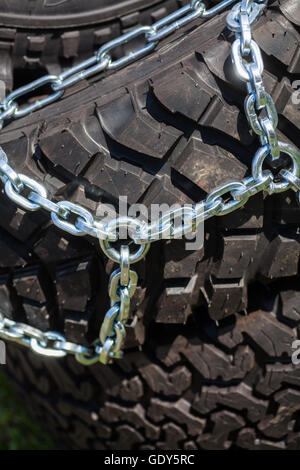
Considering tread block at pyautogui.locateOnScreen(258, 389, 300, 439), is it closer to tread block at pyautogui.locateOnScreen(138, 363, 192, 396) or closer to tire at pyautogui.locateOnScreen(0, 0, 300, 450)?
tire at pyautogui.locateOnScreen(0, 0, 300, 450)

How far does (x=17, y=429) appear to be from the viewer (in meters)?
1.93

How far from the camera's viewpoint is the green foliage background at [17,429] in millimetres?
1882

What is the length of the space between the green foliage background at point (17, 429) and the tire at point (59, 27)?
1.17m

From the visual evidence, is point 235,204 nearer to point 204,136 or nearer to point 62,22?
point 204,136

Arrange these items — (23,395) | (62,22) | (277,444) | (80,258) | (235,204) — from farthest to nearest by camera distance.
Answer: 1. (23,395)
2. (277,444)
3. (62,22)
4. (80,258)
5. (235,204)

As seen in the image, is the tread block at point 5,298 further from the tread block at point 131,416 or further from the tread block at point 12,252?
the tread block at point 131,416

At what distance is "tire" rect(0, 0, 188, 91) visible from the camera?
4.10 ft

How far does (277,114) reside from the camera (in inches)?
40.7

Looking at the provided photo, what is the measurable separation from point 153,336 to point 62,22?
0.78 m

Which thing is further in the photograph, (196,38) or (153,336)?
(153,336)

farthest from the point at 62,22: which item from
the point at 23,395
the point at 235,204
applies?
the point at 23,395

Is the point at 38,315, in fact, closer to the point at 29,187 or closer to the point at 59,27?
the point at 29,187

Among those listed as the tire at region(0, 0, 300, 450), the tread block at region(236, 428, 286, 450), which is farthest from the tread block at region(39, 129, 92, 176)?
the tread block at region(236, 428, 286, 450)

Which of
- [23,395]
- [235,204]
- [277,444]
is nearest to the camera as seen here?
[235,204]
